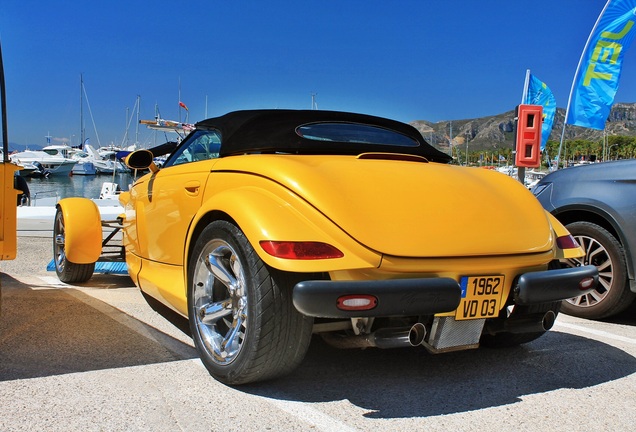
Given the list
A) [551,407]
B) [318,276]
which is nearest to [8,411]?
[318,276]

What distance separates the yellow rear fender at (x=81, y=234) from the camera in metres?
4.52

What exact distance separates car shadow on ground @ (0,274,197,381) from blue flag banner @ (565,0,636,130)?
35.5 ft

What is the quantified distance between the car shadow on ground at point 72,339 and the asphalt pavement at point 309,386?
11 mm

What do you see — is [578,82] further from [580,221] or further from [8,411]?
[8,411]

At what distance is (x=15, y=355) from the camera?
3123 mm

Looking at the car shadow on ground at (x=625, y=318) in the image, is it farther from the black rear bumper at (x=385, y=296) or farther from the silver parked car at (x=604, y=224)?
the black rear bumper at (x=385, y=296)

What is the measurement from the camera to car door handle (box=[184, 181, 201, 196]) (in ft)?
10.4

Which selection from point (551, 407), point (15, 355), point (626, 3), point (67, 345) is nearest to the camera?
point (551, 407)

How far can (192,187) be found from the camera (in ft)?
10.6

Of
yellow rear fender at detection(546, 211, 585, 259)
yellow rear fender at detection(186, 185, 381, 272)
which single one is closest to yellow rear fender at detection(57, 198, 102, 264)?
yellow rear fender at detection(186, 185, 381, 272)

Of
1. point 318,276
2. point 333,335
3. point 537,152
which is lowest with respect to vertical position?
point 333,335

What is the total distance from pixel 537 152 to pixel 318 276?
6.20 meters

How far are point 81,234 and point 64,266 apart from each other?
2.59 feet

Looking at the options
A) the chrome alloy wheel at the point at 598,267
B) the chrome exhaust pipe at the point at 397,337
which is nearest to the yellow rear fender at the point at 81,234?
the chrome exhaust pipe at the point at 397,337
